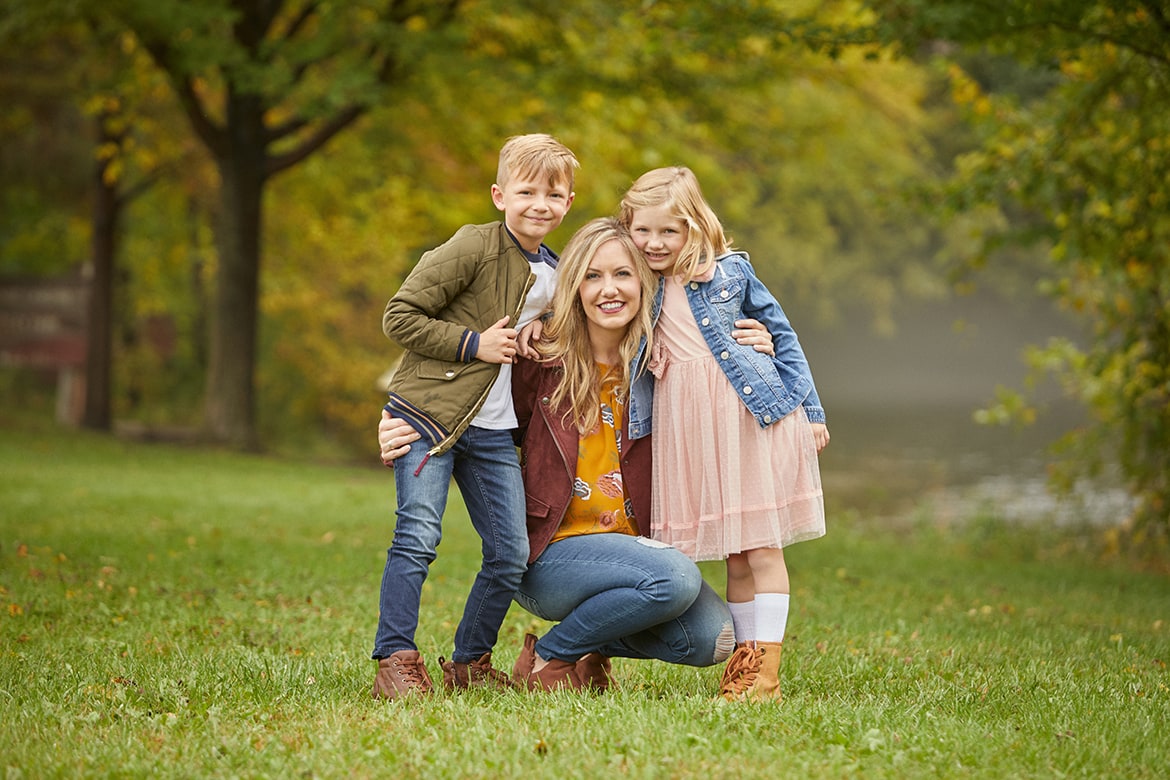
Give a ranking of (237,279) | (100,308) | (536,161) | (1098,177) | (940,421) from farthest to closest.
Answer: (940,421) → (100,308) → (237,279) → (1098,177) → (536,161)

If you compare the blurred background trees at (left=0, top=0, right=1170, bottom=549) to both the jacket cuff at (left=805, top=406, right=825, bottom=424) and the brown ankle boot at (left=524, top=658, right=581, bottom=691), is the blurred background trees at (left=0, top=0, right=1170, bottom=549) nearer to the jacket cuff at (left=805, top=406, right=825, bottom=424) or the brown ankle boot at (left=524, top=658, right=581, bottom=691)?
the jacket cuff at (left=805, top=406, right=825, bottom=424)

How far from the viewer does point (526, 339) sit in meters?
4.21

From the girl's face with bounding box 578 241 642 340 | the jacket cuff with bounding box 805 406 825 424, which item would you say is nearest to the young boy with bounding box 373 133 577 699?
the girl's face with bounding box 578 241 642 340

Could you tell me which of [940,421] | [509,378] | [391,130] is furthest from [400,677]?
[940,421]

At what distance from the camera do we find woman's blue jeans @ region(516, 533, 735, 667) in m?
4.00

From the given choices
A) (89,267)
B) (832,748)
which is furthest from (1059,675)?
(89,267)

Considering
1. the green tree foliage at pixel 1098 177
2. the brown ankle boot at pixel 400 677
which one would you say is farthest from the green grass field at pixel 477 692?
the green tree foliage at pixel 1098 177

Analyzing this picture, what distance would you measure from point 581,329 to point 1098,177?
269 inches

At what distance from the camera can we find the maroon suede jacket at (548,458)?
4.19m

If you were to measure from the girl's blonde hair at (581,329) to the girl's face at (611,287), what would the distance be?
2cm

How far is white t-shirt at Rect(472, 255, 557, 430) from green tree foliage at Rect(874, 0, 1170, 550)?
4.13 metres

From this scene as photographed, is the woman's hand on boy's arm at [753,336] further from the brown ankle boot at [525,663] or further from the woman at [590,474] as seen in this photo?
the brown ankle boot at [525,663]

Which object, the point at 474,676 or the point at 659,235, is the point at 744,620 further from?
the point at 659,235

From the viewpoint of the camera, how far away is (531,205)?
13.6ft
